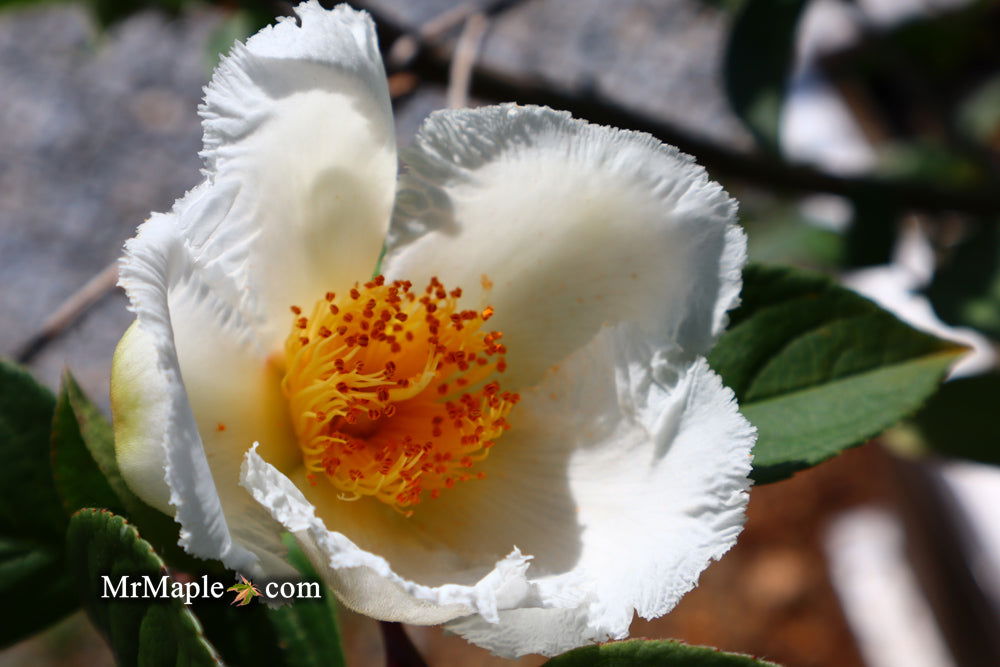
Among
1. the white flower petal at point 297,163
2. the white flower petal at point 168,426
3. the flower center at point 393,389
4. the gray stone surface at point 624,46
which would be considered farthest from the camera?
the gray stone surface at point 624,46

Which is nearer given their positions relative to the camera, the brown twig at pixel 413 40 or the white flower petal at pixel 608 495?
the white flower petal at pixel 608 495

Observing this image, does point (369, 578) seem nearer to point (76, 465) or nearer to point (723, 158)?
point (76, 465)

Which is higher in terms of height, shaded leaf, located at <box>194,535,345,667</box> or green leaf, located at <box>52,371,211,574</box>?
green leaf, located at <box>52,371,211,574</box>

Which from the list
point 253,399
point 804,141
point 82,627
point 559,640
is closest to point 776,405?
point 559,640

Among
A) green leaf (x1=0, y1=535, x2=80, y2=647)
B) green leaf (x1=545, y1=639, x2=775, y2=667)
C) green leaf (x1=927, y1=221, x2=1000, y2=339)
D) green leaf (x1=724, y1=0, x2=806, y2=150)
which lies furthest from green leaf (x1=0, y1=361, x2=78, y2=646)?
green leaf (x1=927, y1=221, x2=1000, y2=339)

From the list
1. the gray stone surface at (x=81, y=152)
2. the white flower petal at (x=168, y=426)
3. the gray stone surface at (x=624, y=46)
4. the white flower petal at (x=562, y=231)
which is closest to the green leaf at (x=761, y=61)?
the white flower petal at (x=562, y=231)

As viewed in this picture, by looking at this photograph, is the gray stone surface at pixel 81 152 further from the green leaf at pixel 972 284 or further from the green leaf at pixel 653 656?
the green leaf at pixel 653 656

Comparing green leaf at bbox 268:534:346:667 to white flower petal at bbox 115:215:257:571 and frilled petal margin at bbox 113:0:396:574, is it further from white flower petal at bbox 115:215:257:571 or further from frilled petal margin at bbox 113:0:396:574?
white flower petal at bbox 115:215:257:571

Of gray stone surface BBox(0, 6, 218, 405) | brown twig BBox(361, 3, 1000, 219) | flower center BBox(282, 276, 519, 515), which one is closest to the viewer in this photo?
flower center BBox(282, 276, 519, 515)
